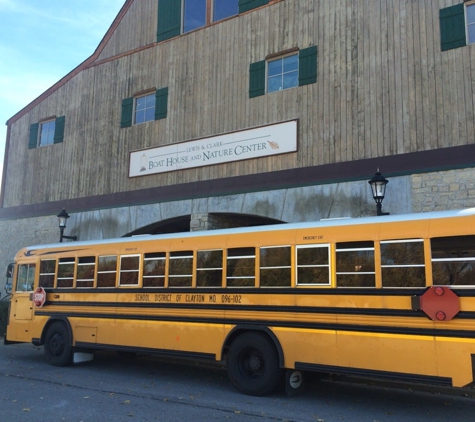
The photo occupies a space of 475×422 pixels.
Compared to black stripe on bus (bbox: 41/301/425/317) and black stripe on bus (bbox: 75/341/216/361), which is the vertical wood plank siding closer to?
black stripe on bus (bbox: 41/301/425/317)

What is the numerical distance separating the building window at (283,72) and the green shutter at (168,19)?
3611 mm

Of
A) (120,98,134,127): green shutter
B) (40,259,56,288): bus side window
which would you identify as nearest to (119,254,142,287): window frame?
(40,259,56,288): bus side window

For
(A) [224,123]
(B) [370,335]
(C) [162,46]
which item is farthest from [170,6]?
(B) [370,335]

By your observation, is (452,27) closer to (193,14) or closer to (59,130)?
(193,14)

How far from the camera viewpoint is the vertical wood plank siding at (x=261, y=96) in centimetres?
1095

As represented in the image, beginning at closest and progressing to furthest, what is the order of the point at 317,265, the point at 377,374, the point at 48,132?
the point at 377,374 < the point at 317,265 < the point at 48,132

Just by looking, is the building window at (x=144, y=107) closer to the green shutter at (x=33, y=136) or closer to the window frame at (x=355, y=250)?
the green shutter at (x=33, y=136)

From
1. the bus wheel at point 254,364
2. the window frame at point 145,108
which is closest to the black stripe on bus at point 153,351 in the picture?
the bus wheel at point 254,364

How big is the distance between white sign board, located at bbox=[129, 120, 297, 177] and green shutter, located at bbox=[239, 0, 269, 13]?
3633 mm

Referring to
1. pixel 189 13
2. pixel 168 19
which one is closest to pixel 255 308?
pixel 189 13

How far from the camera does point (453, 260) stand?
6.30 metres

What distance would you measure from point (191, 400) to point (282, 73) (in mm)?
8981

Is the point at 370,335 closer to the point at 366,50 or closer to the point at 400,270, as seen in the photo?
the point at 400,270

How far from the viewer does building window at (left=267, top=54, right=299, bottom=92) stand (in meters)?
13.0
